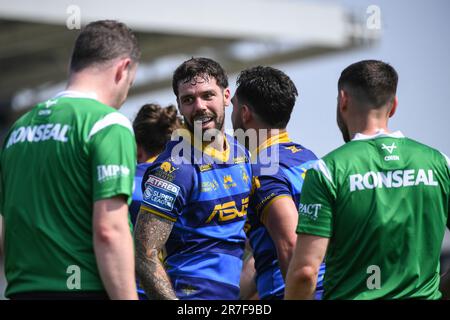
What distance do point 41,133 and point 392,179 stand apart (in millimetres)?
1721

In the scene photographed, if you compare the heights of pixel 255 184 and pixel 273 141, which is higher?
pixel 273 141

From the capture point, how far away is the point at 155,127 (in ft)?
22.0

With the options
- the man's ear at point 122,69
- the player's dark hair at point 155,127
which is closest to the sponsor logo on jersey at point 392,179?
the man's ear at point 122,69

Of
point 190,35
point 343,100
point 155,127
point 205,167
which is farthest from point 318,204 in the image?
point 190,35

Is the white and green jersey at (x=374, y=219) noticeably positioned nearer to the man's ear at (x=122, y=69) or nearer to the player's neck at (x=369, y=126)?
the player's neck at (x=369, y=126)

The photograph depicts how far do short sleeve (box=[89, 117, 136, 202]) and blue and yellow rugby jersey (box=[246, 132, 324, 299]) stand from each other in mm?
1485

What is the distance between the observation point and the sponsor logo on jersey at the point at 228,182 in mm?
5254

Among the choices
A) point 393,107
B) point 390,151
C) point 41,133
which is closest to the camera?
point 41,133

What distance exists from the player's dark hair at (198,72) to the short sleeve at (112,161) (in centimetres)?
147

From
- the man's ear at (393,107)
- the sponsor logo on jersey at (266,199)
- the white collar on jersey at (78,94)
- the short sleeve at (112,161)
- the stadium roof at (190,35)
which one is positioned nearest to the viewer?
the short sleeve at (112,161)

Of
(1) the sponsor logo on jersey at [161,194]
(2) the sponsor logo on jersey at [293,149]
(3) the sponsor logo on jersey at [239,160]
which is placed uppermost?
(2) the sponsor logo on jersey at [293,149]

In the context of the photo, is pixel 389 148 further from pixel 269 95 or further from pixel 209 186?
pixel 269 95

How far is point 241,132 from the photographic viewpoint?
5809mm
